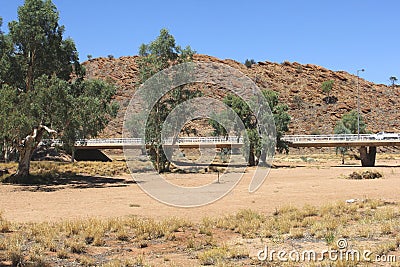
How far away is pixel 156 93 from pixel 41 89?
16.3m

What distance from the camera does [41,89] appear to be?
26031mm

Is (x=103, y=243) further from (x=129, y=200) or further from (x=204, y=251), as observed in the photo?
(x=129, y=200)

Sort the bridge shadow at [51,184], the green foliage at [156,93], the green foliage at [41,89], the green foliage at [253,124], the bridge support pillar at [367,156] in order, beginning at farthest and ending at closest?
the bridge support pillar at [367,156]
the green foliage at [253,124]
the green foliage at [156,93]
the bridge shadow at [51,184]
the green foliage at [41,89]

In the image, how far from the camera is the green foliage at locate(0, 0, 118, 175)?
25.9m

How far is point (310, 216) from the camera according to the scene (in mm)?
15008

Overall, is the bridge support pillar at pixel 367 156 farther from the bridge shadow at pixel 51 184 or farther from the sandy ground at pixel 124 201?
the bridge shadow at pixel 51 184

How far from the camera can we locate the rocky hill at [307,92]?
105312 mm

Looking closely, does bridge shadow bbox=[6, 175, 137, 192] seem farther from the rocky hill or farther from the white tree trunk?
the rocky hill

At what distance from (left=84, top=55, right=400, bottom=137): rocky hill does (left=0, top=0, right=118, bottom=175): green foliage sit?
60518mm

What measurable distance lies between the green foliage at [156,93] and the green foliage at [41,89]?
8.94 metres

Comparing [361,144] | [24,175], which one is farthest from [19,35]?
[361,144]

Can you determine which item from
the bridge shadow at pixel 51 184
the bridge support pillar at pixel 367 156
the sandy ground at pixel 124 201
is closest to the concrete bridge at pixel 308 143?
the bridge support pillar at pixel 367 156

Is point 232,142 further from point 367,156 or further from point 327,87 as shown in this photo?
point 327,87

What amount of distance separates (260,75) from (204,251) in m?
125
